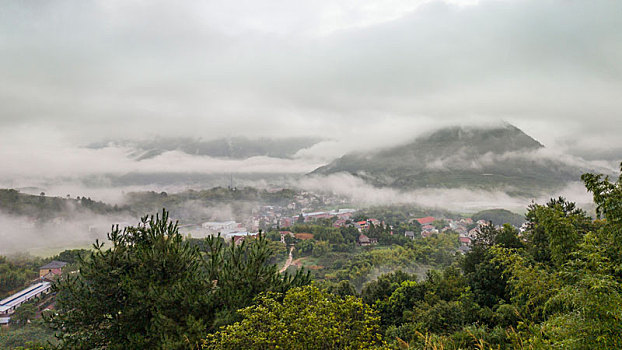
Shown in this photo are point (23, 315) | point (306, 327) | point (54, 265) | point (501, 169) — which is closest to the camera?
point (306, 327)

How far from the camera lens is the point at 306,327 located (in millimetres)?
3719

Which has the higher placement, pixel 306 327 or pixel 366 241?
pixel 306 327

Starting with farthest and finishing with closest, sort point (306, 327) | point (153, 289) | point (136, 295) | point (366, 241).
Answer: point (366, 241) → point (136, 295) → point (153, 289) → point (306, 327)

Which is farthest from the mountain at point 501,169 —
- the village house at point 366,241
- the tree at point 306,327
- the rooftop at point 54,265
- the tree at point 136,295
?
the tree at point 306,327

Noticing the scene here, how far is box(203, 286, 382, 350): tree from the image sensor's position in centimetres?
371

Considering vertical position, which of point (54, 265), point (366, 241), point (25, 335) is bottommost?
point (25, 335)

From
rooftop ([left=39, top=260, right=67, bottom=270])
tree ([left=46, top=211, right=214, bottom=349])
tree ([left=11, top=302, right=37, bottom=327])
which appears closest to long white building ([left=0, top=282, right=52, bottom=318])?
tree ([left=11, top=302, right=37, bottom=327])

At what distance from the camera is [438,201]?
15138cm

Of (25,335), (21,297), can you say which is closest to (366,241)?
(25,335)

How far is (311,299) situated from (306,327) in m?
0.83

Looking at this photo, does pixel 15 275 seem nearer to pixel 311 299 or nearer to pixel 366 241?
pixel 311 299

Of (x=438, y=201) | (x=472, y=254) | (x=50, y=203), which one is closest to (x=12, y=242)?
(x=50, y=203)

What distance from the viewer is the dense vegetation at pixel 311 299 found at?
3729mm

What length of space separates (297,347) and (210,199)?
152791 mm
